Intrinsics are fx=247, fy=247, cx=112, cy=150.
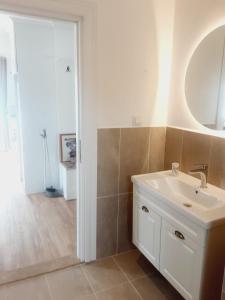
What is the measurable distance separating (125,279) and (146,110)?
145 centimetres

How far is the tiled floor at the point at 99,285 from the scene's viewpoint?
186 centimetres

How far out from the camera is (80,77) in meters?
1.90

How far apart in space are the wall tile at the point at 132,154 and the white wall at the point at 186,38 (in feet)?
1.07

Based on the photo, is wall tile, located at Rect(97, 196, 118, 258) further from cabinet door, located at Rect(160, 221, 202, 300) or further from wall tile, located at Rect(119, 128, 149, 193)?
cabinet door, located at Rect(160, 221, 202, 300)

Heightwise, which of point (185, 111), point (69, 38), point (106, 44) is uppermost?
point (69, 38)

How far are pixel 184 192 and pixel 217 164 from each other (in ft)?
1.09

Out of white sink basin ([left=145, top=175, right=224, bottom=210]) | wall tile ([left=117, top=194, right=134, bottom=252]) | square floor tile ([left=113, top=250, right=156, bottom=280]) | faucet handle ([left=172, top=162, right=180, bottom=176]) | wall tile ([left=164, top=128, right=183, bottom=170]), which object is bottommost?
square floor tile ([left=113, top=250, right=156, bottom=280])

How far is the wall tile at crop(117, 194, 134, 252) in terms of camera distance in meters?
2.27

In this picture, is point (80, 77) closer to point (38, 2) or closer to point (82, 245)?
point (38, 2)

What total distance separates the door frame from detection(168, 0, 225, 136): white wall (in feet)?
2.47

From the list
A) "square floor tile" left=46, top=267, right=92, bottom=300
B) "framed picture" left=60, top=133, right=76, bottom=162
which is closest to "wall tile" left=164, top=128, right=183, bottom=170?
"square floor tile" left=46, top=267, right=92, bottom=300

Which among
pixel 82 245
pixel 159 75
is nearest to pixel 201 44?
pixel 159 75

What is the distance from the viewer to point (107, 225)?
7.35 ft

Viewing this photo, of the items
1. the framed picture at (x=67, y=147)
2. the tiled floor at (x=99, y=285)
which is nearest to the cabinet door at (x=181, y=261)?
the tiled floor at (x=99, y=285)
